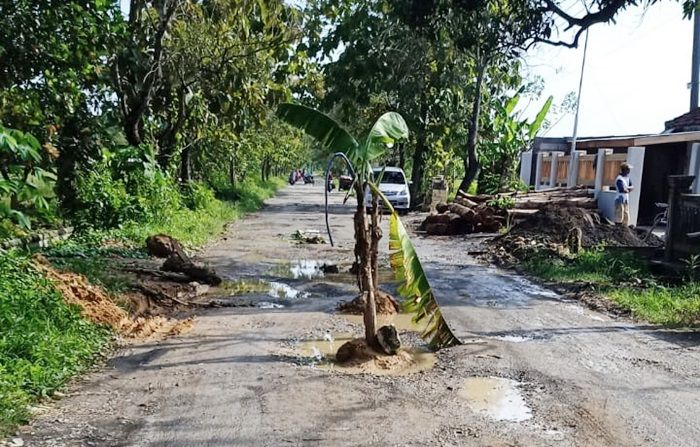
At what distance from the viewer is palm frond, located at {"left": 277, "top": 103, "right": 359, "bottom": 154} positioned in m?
6.01

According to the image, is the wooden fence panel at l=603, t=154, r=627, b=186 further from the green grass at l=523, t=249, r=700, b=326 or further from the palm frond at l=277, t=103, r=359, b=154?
the palm frond at l=277, t=103, r=359, b=154

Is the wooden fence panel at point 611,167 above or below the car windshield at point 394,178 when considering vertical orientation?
above

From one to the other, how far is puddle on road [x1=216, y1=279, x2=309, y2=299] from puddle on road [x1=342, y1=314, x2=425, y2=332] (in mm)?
1641

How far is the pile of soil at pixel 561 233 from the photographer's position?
13.6 metres

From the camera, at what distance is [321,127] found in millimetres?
6078

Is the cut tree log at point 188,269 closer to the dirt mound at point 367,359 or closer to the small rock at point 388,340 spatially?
the dirt mound at point 367,359

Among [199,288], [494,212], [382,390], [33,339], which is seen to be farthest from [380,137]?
A: [494,212]

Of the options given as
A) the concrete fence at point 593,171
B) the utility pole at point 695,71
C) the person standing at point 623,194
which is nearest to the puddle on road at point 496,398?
the person standing at point 623,194

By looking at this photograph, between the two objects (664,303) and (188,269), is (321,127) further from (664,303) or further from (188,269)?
(664,303)

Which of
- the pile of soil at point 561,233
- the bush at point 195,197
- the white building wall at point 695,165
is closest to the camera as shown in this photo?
the pile of soil at point 561,233

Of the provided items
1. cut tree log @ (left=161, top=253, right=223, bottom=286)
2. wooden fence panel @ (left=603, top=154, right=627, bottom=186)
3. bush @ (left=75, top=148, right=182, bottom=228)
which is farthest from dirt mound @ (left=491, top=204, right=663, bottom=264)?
bush @ (left=75, top=148, right=182, bottom=228)

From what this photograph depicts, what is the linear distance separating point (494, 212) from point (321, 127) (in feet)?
43.6

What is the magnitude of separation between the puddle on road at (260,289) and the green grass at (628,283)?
15.6ft

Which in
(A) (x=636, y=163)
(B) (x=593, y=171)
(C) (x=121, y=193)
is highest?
(A) (x=636, y=163)
